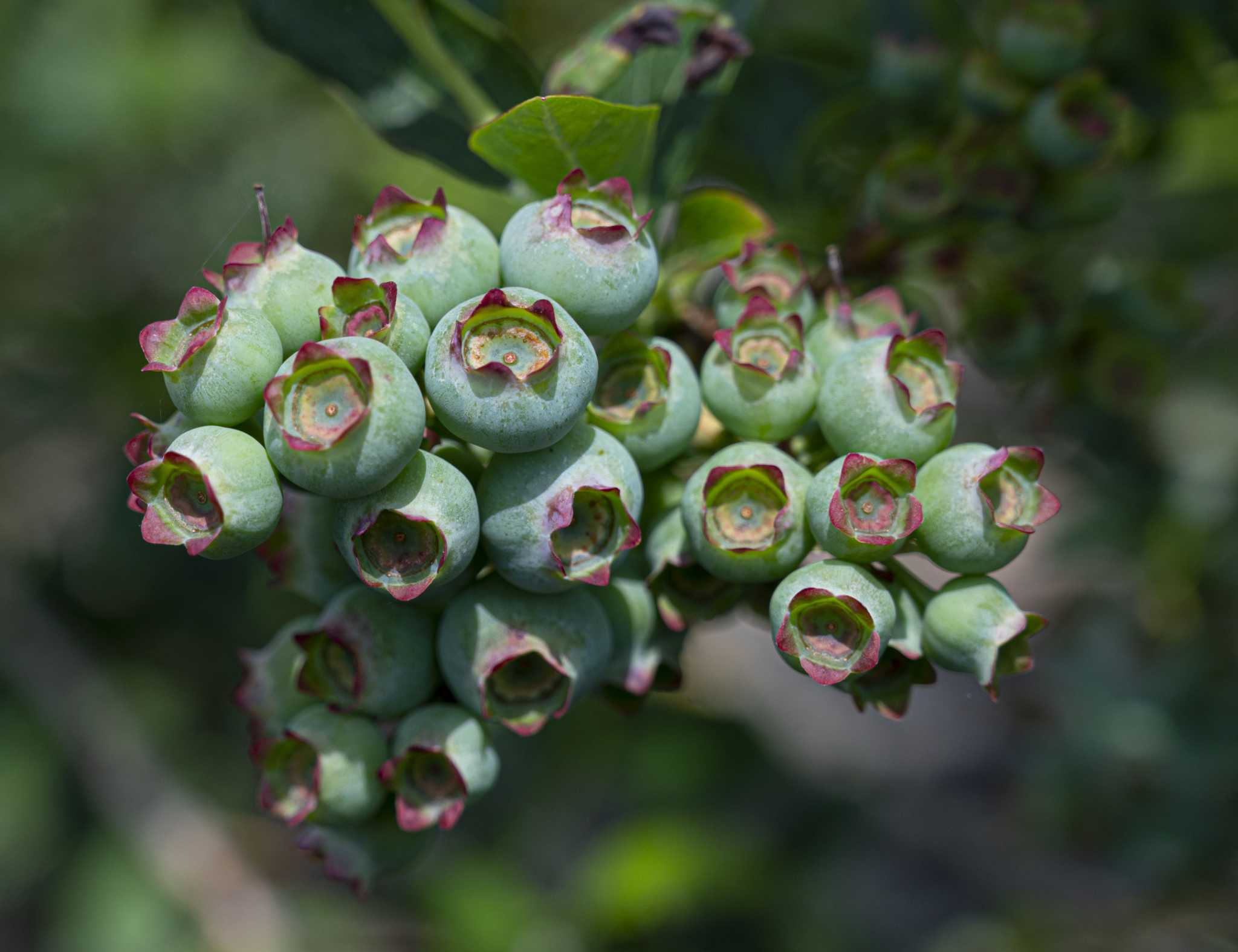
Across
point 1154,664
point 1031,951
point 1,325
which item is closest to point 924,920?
point 1031,951

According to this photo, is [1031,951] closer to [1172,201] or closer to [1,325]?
[1172,201]

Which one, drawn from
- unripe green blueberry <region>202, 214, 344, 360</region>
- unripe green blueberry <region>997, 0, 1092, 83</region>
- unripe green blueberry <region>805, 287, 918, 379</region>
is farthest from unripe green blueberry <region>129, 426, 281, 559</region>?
unripe green blueberry <region>997, 0, 1092, 83</region>

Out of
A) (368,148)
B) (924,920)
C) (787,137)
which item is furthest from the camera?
(924,920)

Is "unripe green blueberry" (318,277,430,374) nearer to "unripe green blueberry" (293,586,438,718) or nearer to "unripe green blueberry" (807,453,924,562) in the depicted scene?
"unripe green blueberry" (293,586,438,718)

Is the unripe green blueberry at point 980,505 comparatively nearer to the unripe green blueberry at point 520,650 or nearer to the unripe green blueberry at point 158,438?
the unripe green blueberry at point 520,650

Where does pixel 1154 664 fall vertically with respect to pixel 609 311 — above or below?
below

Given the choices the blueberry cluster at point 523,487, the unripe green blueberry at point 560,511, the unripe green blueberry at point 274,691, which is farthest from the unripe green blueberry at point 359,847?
the unripe green blueberry at point 560,511

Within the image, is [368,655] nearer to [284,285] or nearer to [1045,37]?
[284,285]
